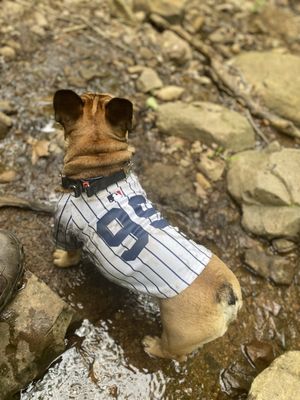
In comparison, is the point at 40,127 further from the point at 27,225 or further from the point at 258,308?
the point at 258,308

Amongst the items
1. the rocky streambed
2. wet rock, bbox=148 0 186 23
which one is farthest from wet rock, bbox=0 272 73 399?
wet rock, bbox=148 0 186 23

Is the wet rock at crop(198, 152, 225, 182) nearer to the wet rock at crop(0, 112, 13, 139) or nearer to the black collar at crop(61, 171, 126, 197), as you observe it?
the black collar at crop(61, 171, 126, 197)

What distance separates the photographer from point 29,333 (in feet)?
9.63

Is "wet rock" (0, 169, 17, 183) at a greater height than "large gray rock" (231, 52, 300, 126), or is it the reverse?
"large gray rock" (231, 52, 300, 126)

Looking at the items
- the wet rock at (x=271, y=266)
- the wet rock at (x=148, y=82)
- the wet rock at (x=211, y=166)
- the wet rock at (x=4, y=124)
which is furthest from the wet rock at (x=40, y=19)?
the wet rock at (x=271, y=266)

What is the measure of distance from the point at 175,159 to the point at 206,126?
50 centimetres

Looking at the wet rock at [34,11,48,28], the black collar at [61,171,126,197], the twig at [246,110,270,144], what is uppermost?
the black collar at [61,171,126,197]

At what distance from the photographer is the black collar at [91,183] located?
9.34 ft

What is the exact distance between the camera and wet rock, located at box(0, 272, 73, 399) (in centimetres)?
288

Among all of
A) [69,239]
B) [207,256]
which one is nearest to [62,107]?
[69,239]

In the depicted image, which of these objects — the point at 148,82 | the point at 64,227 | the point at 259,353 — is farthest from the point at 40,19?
the point at 259,353

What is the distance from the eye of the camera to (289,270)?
393 cm

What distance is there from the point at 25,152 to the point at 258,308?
104 inches

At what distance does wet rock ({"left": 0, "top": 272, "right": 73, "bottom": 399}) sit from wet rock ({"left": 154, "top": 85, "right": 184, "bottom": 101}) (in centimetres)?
284
